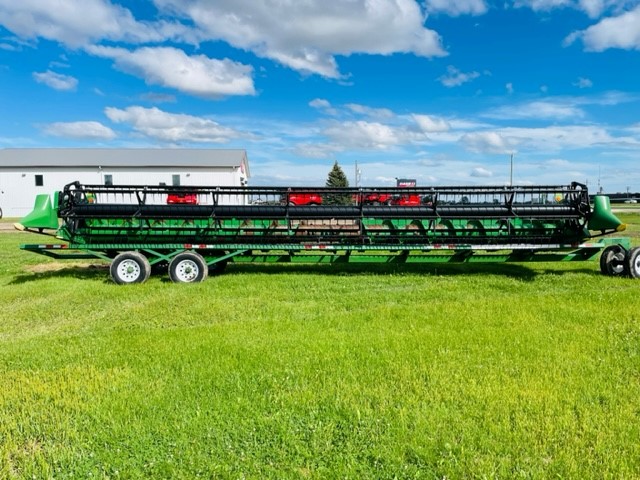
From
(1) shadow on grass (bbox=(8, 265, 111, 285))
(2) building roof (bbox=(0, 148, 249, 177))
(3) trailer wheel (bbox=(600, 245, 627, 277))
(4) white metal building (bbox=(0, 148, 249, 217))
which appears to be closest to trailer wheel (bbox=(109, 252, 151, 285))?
(1) shadow on grass (bbox=(8, 265, 111, 285))

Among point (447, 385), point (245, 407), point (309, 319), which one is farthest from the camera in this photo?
point (309, 319)

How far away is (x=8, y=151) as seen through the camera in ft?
145

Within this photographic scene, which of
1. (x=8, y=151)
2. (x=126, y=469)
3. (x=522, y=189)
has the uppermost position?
(x=8, y=151)

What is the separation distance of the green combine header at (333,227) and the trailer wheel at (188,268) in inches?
0.8

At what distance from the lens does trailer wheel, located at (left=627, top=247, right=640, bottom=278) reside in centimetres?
862

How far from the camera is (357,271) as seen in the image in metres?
9.78

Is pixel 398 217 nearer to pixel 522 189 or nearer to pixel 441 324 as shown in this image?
pixel 522 189

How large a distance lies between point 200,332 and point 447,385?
3053 mm

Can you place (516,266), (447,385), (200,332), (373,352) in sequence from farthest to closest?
(516,266) → (200,332) → (373,352) → (447,385)

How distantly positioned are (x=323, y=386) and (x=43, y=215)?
24.1ft

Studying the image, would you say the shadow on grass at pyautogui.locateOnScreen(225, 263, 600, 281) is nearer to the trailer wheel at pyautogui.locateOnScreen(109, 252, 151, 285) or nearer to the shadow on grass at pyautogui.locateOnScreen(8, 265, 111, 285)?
the trailer wheel at pyautogui.locateOnScreen(109, 252, 151, 285)

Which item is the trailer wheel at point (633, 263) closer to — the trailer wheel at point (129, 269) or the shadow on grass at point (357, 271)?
the shadow on grass at point (357, 271)

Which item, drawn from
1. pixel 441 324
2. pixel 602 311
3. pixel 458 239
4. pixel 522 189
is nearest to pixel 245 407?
pixel 441 324

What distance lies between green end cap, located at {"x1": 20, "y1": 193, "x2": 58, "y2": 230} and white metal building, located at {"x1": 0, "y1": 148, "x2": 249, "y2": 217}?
3211cm
